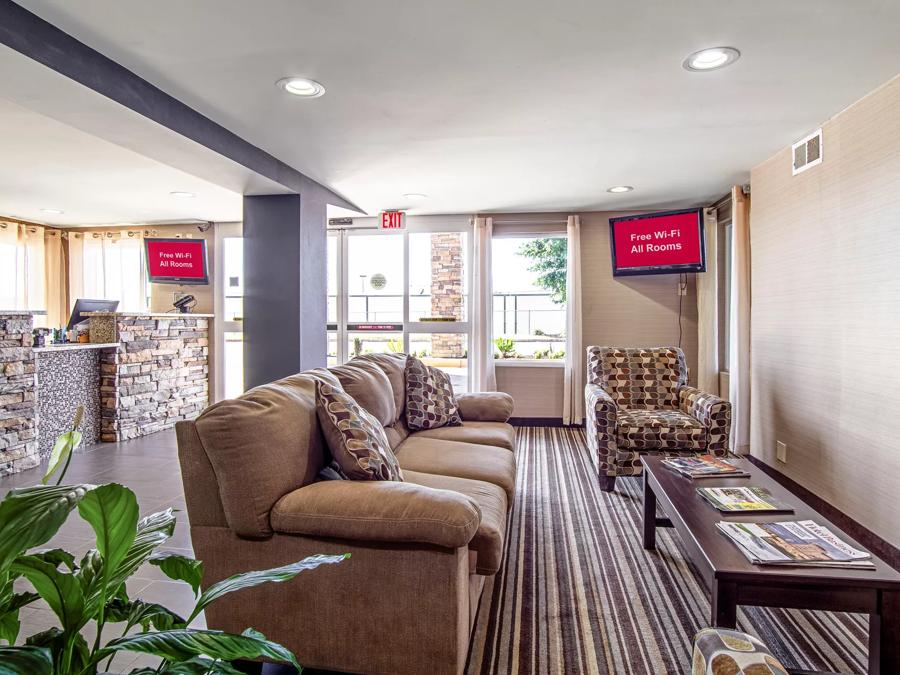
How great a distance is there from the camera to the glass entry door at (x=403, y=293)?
6410 mm

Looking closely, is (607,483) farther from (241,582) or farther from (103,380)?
(103,380)

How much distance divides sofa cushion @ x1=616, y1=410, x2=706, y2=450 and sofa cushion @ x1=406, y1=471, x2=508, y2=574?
60.3 inches

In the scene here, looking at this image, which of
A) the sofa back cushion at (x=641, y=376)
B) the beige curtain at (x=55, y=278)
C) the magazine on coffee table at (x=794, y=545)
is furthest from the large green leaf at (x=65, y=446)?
the beige curtain at (x=55, y=278)

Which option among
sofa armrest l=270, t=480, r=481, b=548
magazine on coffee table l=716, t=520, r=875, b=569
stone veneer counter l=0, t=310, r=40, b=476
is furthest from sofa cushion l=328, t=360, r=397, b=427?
stone veneer counter l=0, t=310, r=40, b=476

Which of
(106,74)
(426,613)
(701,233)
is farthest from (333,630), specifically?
(701,233)

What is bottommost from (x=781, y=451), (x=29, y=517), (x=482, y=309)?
(x=781, y=451)

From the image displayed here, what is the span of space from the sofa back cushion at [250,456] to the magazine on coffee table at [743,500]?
1.59m

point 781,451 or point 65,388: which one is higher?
point 65,388

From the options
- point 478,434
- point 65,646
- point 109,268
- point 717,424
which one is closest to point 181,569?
point 65,646

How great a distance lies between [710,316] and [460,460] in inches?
148

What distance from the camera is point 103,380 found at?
5250 mm

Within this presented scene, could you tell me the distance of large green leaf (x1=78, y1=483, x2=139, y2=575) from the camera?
758 mm

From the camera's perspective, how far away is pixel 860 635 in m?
2.04

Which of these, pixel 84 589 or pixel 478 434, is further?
pixel 478 434
